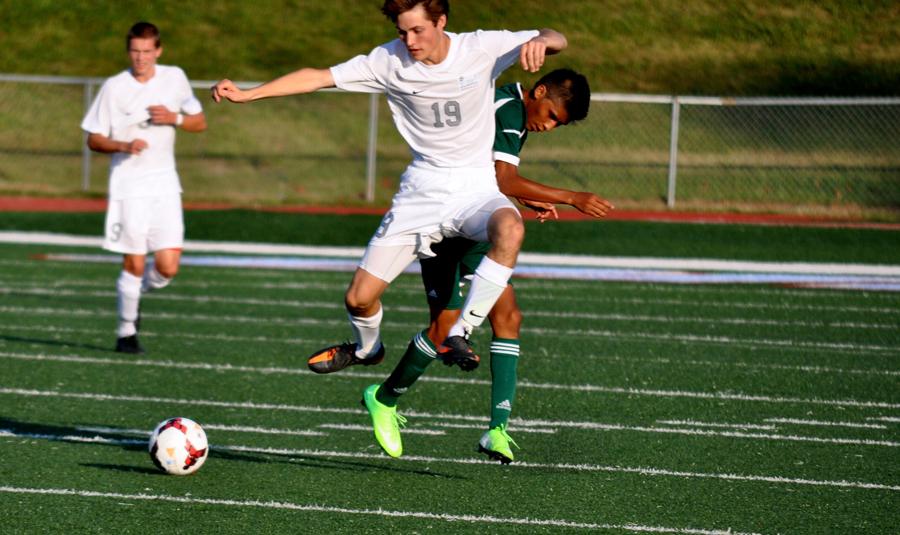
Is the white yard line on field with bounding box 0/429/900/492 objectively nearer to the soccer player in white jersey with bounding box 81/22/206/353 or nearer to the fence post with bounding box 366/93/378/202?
the soccer player in white jersey with bounding box 81/22/206/353

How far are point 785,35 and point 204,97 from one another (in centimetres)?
1438

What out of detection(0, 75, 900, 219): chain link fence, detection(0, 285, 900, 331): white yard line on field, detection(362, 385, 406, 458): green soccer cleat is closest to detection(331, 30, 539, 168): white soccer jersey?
detection(362, 385, 406, 458): green soccer cleat

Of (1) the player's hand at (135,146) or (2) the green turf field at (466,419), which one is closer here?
(2) the green turf field at (466,419)

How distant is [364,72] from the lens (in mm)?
6980

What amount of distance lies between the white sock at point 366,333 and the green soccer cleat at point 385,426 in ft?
1.05

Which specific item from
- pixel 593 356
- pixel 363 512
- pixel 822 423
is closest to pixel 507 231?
pixel 363 512

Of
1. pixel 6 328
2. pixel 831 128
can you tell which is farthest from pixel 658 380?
pixel 831 128

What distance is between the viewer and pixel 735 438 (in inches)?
309

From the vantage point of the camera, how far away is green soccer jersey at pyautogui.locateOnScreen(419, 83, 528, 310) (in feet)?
23.5

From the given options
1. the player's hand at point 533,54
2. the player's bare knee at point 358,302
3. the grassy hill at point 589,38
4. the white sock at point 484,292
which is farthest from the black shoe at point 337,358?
the grassy hill at point 589,38

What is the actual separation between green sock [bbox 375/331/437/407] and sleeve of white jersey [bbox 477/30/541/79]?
1364 mm

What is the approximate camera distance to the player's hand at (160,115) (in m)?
10.2

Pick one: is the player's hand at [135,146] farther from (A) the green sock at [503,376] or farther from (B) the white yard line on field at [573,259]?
(B) the white yard line on field at [573,259]

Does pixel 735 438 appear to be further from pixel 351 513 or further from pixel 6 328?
pixel 6 328
